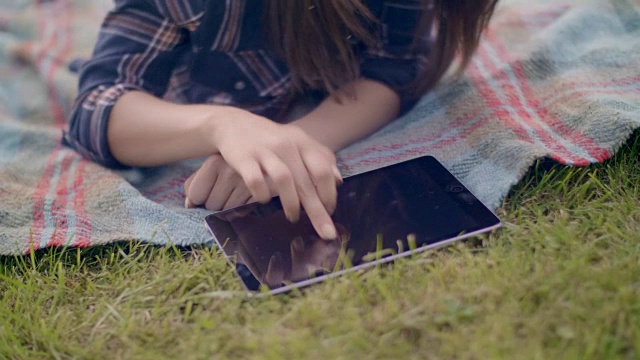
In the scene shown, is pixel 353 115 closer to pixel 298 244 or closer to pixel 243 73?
pixel 243 73

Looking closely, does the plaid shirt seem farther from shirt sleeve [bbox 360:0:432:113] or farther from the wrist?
the wrist

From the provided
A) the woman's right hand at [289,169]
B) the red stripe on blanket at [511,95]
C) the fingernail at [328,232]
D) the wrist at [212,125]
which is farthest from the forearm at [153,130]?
the red stripe on blanket at [511,95]

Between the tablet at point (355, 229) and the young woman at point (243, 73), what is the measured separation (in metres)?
0.07

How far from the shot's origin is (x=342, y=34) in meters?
1.09

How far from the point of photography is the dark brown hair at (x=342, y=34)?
1.04 m

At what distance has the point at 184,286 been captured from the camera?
841 millimetres

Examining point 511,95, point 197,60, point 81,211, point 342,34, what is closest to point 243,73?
point 197,60

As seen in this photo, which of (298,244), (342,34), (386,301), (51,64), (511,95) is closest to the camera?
(386,301)

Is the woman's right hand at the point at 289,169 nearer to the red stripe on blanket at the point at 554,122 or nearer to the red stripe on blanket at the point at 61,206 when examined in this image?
the red stripe on blanket at the point at 61,206

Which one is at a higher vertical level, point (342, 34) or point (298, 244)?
point (342, 34)

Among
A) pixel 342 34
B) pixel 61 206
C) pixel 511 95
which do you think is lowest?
pixel 61 206

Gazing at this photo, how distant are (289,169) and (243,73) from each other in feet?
1.12

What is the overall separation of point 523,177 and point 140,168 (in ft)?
1.94

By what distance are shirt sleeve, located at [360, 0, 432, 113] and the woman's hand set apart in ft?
1.15
